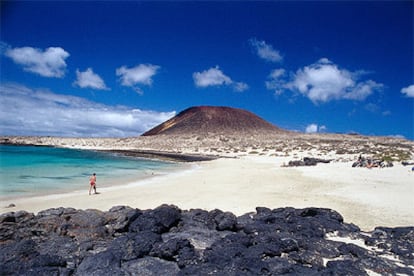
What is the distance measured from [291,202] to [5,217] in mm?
9537

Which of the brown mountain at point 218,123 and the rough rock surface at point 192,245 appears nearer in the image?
the rough rock surface at point 192,245

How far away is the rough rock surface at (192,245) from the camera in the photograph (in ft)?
17.5

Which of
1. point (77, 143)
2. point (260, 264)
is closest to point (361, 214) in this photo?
point (260, 264)

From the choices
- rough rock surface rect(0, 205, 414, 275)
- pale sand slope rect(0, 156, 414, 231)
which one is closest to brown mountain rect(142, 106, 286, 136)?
pale sand slope rect(0, 156, 414, 231)

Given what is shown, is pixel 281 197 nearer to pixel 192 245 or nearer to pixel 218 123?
pixel 192 245

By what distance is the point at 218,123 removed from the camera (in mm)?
119500

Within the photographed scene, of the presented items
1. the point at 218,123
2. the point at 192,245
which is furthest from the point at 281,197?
the point at 218,123

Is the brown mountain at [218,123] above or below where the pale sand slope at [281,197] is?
above

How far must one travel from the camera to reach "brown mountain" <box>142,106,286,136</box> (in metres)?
109

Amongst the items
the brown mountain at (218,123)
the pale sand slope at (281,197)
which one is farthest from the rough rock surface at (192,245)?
the brown mountain at (218,123)

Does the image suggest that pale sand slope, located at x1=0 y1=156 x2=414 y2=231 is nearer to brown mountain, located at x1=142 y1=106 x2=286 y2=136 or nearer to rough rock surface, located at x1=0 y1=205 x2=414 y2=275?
rough rock surface, located at x1=0 y1=205 x2=414 y2=275

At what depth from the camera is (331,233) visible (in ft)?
24.8

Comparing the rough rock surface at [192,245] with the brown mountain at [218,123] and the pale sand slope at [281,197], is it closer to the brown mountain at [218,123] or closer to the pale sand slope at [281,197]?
the pale sand slope at [281,197]

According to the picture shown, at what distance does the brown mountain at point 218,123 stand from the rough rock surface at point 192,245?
3676 inches
